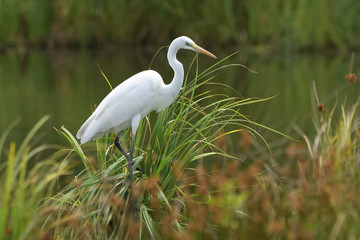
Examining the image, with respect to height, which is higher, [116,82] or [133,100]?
[133,100]

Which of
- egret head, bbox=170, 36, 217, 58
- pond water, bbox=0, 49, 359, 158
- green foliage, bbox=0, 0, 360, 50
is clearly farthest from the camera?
green foliage, bbox=0, 0, 360, 50

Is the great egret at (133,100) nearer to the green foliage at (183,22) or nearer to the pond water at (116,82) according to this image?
the pond water at (116,82)

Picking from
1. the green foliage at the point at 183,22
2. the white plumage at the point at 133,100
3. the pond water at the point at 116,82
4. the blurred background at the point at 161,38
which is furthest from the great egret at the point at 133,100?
the green foliage at the point at 183,22

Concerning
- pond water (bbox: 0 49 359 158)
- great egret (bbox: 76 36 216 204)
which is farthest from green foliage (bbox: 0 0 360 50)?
great egret (bbox: 76 36 216 204)

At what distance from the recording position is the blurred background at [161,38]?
1411 cm

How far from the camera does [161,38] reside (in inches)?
680

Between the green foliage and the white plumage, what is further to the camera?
the green foliage

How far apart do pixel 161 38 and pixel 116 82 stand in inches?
191

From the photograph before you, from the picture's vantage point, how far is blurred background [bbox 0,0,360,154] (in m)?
14.1

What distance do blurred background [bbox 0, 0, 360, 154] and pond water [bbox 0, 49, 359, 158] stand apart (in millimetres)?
38

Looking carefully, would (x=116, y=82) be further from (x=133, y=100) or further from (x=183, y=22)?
(x=133, y=100)

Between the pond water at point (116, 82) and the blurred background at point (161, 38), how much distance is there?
38 millimetres

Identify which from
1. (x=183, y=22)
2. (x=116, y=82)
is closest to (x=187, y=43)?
(x=116, y=82)

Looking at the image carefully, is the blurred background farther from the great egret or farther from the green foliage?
the great egret
